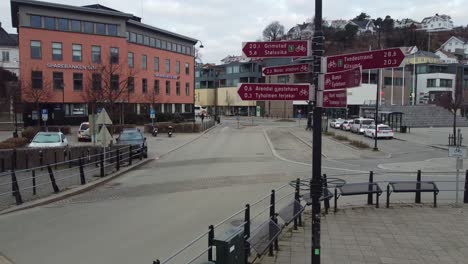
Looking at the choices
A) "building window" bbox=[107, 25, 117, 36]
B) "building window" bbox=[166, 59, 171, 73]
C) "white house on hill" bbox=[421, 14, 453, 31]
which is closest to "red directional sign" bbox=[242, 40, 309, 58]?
"building window" bbox=[107, 25, 117, 36]

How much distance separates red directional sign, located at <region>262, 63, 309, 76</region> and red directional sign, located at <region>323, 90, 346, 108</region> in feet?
2.72

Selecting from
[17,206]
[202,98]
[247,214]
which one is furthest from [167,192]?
[202,98]

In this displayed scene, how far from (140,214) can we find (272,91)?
21.2 feet

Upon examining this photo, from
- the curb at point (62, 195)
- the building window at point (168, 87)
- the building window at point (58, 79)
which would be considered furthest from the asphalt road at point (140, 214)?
the building window at point (168, 87)

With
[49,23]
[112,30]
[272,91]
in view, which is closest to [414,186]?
[272,91]

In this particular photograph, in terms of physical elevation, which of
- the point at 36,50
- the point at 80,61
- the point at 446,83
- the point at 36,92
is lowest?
the point at 36,92

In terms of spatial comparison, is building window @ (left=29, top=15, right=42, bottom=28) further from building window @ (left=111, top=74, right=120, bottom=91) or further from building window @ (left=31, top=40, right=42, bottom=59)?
building window @ (left=111, top=74, right=120, bottom=91)

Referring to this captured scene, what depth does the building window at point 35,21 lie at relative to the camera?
5144 cm

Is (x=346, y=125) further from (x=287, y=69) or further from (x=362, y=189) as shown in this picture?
(x=287, y=69)

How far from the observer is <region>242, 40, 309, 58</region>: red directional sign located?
5.88 m

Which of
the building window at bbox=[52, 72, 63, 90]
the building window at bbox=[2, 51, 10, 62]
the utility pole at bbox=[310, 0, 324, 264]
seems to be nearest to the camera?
the utility pole at bbox=[310, 0, 324, 264]

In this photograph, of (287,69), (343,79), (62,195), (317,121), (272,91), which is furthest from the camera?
(62,195)

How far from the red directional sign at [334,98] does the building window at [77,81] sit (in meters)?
55.2

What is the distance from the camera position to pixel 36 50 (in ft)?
172
